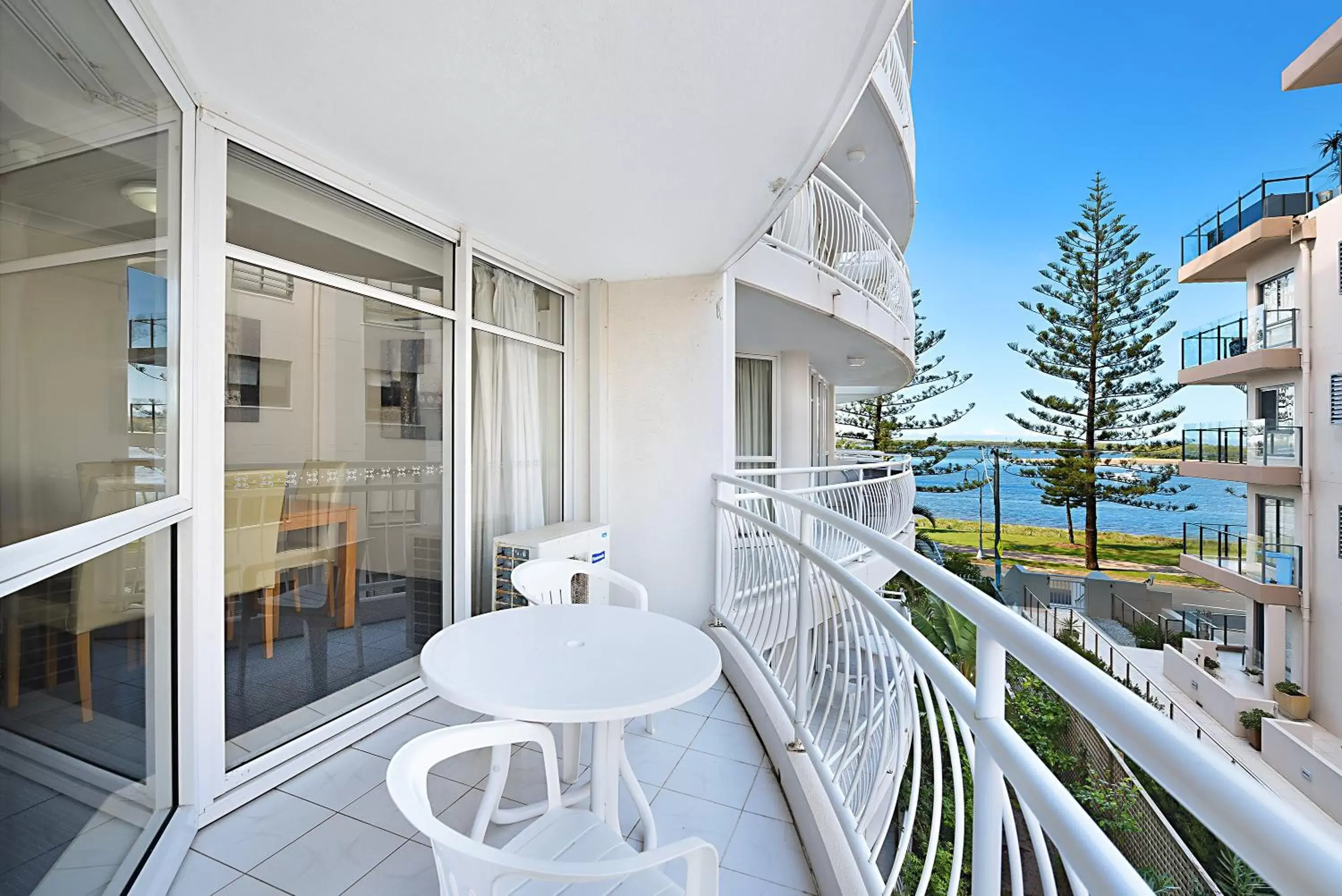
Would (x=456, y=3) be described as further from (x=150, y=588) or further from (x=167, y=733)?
(x=167, y=733)

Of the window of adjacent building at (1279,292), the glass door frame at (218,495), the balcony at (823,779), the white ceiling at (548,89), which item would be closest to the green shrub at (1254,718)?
the window of adjacent building at (1279,292)

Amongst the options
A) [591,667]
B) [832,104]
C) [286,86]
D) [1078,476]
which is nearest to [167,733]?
[591,667]

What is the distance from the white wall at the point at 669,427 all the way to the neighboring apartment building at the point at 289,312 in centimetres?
20

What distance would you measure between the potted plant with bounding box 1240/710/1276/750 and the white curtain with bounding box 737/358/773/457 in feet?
32.9

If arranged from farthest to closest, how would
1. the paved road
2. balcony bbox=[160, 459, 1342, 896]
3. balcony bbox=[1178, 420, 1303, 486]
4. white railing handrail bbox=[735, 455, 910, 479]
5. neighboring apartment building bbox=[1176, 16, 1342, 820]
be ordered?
the paved road → balcony bbox=[1178, 420, 1303, 486] → neighboring apartment building bbox=[1176, 16, 1342, 820] → white railing handrail bbox=[735, 455, 910, 479] → balcony bbox=[160, 459, 1342, 896]

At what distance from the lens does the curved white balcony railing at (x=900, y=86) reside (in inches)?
237

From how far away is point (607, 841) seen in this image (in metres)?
1.35

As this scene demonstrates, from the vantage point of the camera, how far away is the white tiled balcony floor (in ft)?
5.75

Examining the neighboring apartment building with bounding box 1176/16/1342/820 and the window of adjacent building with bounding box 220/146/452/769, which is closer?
the window of adjacent building with bounding box 220/146/452/769

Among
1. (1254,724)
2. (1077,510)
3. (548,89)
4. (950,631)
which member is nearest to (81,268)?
Result: (548,89)

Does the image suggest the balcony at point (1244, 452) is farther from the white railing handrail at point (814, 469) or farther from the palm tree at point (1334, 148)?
the white railing handrail at point (814, 469)

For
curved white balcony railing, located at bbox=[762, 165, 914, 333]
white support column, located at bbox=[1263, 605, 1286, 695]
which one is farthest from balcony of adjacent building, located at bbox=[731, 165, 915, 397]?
white support column, located at bbox=[1263, 605, 1286, 695]

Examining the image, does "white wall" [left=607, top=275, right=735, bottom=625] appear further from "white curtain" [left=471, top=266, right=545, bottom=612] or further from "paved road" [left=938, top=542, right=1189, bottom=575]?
"paved road" [left=938, top=542, right=1189, bottom=575]

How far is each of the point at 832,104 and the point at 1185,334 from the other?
14592 millimetres
